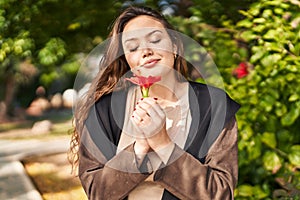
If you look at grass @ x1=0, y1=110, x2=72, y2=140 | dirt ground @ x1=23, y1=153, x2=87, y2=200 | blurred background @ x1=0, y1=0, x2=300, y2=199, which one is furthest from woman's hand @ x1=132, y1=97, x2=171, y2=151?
grass @ x1=0, y1=110, x2=72, y2=140

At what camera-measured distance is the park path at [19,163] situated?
15.0 feet

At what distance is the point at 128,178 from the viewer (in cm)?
145

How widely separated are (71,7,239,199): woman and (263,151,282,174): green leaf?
208 cm

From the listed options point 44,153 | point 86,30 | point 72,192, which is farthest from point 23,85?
point 72,192

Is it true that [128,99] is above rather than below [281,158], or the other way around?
above

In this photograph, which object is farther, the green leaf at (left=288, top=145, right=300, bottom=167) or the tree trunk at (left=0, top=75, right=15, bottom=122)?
the tree trunk at (left=0, top=75, right=15, bottom=122)

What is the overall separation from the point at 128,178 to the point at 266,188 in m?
2.58

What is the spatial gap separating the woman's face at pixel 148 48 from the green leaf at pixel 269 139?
2158 millimetres

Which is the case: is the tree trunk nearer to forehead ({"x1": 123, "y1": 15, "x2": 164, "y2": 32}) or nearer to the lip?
forehead ({"x1": 123, "y1": 15, "x2": 164, "y2": 32})

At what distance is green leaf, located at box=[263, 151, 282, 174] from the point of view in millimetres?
3592

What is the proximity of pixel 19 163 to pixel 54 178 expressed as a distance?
A: 593mm

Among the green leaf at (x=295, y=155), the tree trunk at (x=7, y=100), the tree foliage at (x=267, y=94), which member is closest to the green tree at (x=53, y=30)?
the tree foliage at (x=267, y=94)

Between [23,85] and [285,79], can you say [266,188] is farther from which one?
[23,85]

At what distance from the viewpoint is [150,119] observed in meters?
1.33
